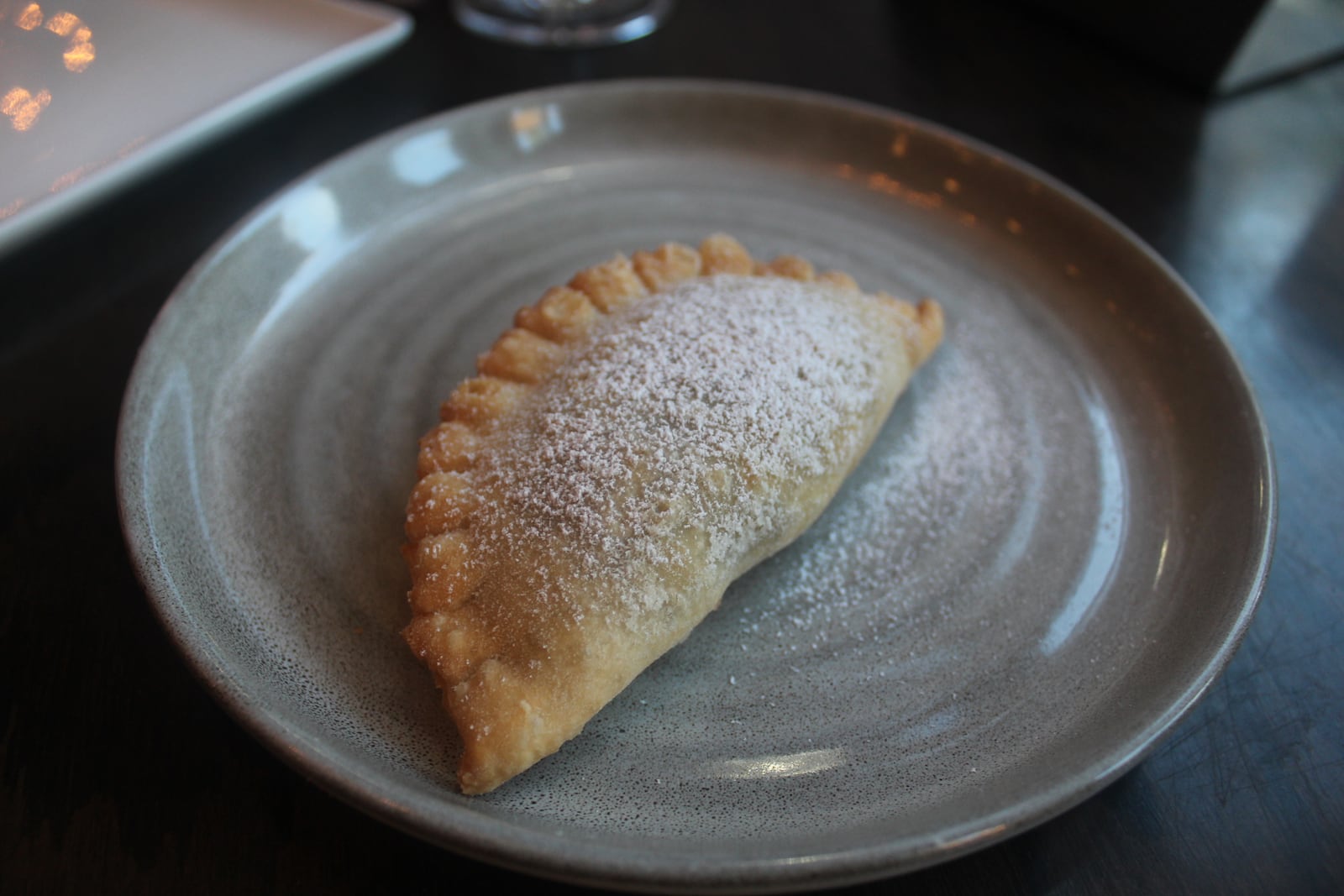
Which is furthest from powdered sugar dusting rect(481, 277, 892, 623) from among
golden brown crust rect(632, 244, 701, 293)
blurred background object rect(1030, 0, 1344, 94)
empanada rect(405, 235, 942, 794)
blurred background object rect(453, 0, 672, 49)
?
blurred background object rect(1030, 0, 1344, 94)

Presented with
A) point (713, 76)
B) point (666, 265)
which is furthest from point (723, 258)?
point (713, 76)

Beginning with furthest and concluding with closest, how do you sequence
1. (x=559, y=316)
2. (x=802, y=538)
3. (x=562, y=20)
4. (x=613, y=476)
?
(x=562, y=20)
(x=559, y=316)
(x=802, y=538)
(x=613, y=476)

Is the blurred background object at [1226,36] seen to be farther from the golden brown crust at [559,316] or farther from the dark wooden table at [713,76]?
the golden brown crust at [559,316]

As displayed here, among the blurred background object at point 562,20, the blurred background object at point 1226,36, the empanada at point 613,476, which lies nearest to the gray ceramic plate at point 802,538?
the empanada at point 613,476

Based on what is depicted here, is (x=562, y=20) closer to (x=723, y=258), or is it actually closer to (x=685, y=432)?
(x=723, y=258)

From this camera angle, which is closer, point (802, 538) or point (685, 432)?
point (685, 432)

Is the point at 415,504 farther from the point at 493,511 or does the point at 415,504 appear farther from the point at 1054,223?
the point at 1054,223

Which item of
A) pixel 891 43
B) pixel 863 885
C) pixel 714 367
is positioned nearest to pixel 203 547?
pixel 714 367
